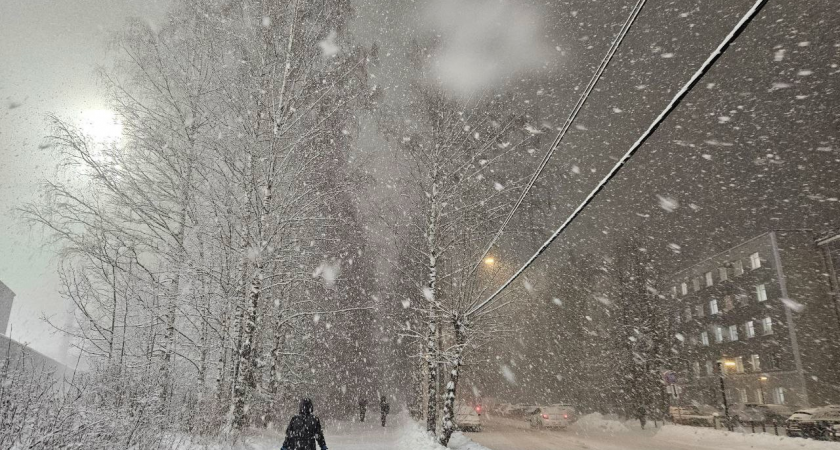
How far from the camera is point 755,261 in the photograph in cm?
4122

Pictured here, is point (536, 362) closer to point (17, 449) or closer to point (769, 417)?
point (769, 417)

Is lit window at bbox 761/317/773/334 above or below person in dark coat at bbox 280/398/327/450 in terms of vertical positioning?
above

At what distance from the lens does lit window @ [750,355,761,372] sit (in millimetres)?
38250

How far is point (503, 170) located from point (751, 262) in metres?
37.4

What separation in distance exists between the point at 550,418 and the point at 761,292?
25496 mm

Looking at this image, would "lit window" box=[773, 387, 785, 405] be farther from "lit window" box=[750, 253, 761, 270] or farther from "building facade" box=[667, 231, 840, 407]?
"lit window" box=[750, 253, 761, 270]

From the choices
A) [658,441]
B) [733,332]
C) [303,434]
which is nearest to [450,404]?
[303,434]

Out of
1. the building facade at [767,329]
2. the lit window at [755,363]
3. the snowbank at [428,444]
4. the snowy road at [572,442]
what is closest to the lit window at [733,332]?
the building facade at [767,329]

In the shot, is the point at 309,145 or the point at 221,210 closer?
the point at 221,210

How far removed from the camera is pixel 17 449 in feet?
14.5

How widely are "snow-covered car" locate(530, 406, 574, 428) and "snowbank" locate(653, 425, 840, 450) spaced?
4.85 m

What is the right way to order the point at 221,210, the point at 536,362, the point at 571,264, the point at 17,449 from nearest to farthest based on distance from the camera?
the point at 17,449
the point at 221,210
the point at 571,264
the point at 536,362

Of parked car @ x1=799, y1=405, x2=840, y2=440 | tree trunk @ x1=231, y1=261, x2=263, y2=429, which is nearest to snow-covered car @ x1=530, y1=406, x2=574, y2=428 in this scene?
parked car @ x1=799, y1=405, x2=840, y2=440

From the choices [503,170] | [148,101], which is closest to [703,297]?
[503,170]
